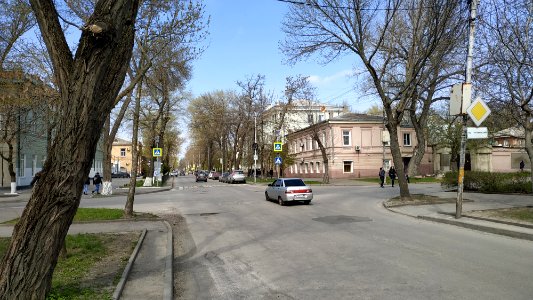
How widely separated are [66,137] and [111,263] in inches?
157

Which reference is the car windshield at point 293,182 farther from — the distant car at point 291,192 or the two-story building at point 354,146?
the two-story building at point 354,146

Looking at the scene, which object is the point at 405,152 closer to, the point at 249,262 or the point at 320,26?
the point at 320,26

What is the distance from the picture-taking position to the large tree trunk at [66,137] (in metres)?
4.45

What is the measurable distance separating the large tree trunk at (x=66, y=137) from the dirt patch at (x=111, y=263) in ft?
5.68

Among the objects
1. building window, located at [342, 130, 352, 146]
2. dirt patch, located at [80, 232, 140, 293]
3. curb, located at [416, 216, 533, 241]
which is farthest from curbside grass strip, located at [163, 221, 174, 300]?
building window, located at [342, 130, 352, 146]

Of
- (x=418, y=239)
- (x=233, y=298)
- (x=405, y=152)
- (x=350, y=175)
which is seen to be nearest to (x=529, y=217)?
(x=418, y=239)

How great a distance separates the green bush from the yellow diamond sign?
10.9 metres

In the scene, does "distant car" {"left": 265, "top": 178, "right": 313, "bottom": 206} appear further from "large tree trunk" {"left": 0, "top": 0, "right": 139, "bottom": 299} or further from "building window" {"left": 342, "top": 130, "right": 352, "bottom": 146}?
"building window" {"left": 342, "top": 130, "right": 352, "bottom": 146}

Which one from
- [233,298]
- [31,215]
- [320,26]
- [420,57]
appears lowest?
[233,298]

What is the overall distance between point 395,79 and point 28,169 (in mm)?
34911

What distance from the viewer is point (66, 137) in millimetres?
4625

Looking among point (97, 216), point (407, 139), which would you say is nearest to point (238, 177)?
point (407, 139)

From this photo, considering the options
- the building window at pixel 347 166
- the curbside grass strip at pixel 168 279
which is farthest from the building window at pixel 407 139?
the curbside grass strip at pixel 168 279

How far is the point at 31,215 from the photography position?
14.7 feet
